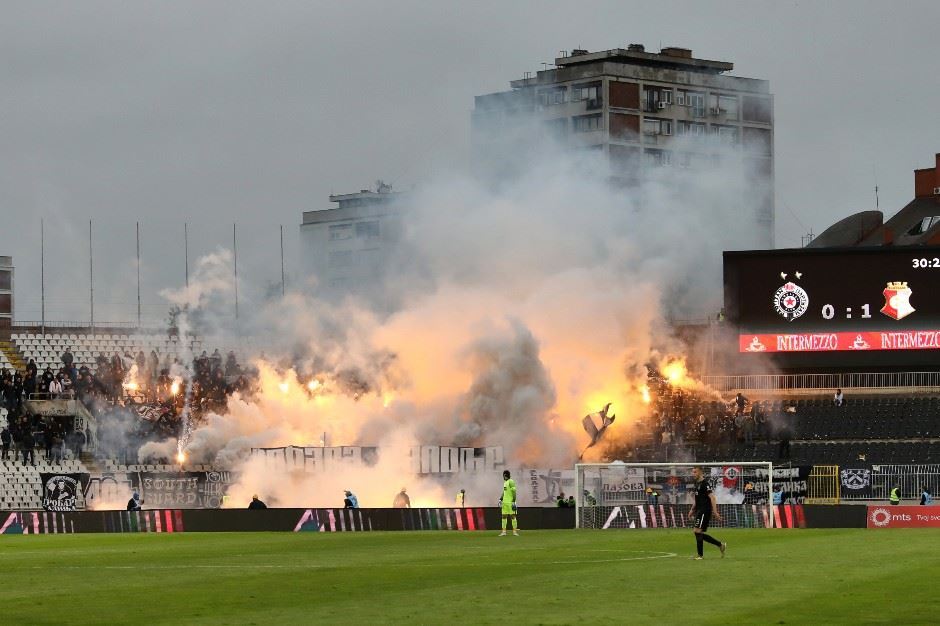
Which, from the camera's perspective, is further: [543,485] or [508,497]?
[543,485]

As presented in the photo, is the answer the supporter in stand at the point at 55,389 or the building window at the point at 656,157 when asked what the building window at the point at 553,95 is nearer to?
the building window at the point at 656,157

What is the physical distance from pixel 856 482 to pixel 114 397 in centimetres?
3456

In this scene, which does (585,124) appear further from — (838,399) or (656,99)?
(838,399)

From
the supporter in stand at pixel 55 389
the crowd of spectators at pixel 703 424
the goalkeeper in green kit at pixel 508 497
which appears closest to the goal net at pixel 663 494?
the goalkeeper in green kit at pixel 508 497

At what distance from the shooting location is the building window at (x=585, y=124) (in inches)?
5876

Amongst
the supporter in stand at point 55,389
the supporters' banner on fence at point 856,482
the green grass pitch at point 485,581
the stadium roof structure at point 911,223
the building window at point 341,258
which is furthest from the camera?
the building window at point 341,258

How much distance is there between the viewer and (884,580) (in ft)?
95.6

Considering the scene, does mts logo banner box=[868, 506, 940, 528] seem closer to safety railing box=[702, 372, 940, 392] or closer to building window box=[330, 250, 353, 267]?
safety railing box=[702, 372, 940, 392]

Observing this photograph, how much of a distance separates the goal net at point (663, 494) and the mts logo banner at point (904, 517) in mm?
3101

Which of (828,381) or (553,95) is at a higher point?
(553,95)

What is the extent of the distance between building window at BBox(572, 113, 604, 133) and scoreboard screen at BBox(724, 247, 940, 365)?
73.8 m

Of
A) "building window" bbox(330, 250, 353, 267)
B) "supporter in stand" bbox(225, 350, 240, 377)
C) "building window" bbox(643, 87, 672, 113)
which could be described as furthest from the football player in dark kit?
"building window" bbox(330, 250, 353, 267)

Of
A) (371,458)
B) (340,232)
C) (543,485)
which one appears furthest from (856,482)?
(340,232)

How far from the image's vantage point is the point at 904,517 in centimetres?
5306
